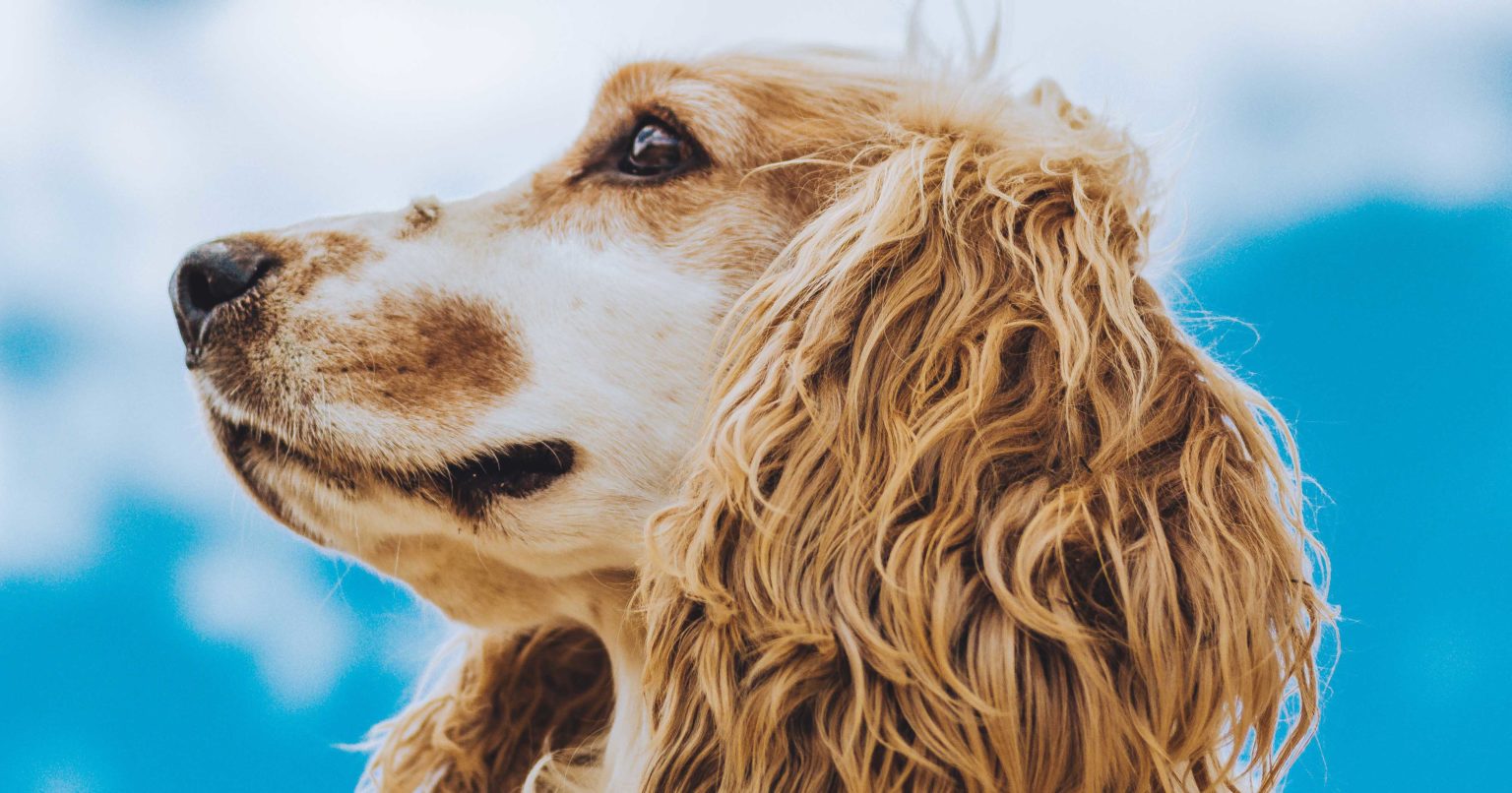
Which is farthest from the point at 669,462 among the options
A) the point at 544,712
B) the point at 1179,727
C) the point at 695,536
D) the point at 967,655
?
the point at 544,712

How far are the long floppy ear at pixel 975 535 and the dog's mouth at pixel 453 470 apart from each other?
0.57 feet

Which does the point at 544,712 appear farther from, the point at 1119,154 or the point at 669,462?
the point at 1119,154

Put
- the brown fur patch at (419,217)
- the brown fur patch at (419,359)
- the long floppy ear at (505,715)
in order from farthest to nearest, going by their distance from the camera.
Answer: the long floppy ear at (505,715), the brown fur patch at (419,217), the brown fur patch at (419,359)

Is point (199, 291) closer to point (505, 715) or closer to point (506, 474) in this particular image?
point (506, 474)

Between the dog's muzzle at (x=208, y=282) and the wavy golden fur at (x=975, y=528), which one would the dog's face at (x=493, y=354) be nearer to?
the dog's muzzle at (x=208, y=282)

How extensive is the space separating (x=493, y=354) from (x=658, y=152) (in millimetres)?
404

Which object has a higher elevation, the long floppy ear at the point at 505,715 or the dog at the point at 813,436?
the dog at the point at 813,436

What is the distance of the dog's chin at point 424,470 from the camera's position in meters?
1.43

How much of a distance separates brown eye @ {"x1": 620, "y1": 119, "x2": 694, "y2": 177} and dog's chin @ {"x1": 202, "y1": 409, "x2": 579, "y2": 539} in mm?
445

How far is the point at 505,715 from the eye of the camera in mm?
2082

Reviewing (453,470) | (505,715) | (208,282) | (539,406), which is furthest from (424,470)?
(505,715)

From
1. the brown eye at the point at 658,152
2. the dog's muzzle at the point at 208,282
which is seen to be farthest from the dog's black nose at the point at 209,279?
the brown eye at the point at 658,152

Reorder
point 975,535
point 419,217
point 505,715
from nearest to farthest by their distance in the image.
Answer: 1. point 975,535
2. point 419,217
3. point 505,715

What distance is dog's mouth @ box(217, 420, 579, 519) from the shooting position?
143 centimetres
